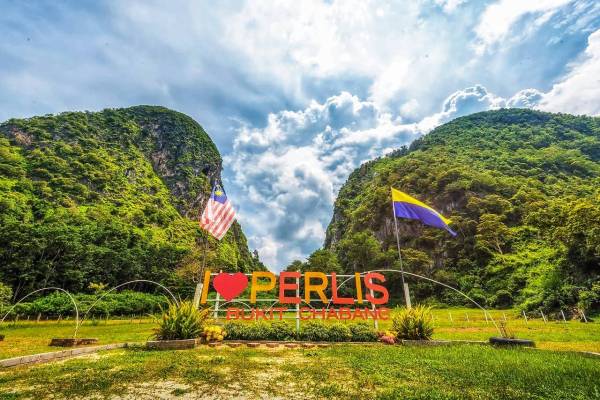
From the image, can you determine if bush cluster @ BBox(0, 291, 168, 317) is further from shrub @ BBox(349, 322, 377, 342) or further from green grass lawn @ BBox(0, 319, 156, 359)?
shrub @ BBox(349, 322, 377, 342)

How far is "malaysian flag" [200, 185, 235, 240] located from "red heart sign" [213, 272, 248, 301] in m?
2.00

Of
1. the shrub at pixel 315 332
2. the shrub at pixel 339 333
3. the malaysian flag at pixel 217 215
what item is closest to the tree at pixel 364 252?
the malaysian flag at pixel 217 215

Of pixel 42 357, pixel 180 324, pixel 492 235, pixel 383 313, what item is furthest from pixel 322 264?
pixel 42 357

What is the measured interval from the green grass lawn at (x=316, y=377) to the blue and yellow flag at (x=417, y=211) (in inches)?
290

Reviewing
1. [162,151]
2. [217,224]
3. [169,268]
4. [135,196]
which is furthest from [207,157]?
[217,224]

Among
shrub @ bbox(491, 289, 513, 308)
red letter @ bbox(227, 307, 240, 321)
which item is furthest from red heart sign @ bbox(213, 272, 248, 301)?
shrub @ bbox(491, 289, 513, 308)

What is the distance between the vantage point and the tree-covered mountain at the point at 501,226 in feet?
86.8

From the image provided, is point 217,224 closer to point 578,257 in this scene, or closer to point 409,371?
point 409,371

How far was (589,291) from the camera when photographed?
2314cm

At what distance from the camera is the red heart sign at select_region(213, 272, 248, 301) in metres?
14.2

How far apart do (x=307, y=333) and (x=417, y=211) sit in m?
8.24

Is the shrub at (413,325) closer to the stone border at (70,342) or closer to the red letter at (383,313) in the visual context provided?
the red letter at (383,313)

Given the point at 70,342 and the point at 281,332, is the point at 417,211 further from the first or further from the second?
the point at 70,342

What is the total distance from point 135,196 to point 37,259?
4785cm
